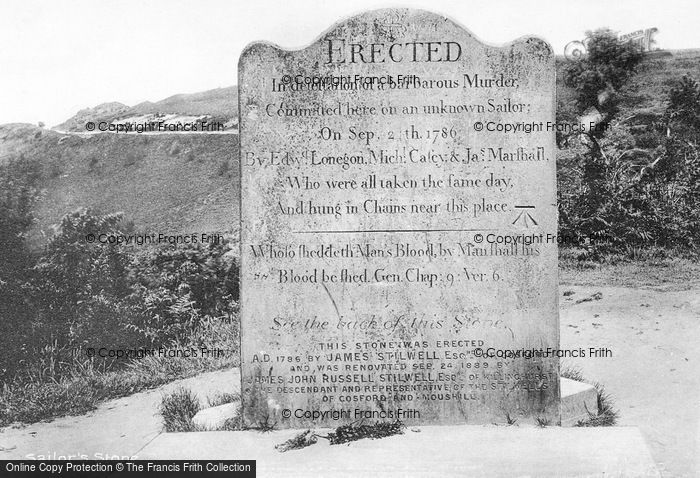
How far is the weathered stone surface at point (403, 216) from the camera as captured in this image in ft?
16.8

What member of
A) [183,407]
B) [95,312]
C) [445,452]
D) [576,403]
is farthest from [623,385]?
[95,312]

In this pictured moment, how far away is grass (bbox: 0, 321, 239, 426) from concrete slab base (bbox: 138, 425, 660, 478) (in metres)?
2.11

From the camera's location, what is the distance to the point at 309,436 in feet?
16.0

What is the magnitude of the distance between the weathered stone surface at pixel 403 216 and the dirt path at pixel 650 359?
1.19m

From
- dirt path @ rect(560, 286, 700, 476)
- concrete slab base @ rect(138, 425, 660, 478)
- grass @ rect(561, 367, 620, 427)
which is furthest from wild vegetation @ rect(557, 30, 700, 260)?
concrete slab base @ rect(138, 425, 660, 478)

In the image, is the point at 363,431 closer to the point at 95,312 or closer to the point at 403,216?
the point at 403,216

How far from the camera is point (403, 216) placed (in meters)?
5.14

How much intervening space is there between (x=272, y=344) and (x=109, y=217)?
3.90m

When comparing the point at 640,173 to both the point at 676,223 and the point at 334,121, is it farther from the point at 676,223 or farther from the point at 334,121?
the point at 334,121

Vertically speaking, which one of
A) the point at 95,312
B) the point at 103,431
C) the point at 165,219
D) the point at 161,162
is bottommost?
the point at 103,431

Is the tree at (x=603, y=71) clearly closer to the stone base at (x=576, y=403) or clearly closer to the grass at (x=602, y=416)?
the grass at (x=602, y=416)

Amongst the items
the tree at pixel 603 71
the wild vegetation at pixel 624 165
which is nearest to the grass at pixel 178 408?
the wild vegetation at pixel 624 165

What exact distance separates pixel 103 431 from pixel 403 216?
3.34 meters

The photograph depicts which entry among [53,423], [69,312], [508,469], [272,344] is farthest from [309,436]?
[69,312]
